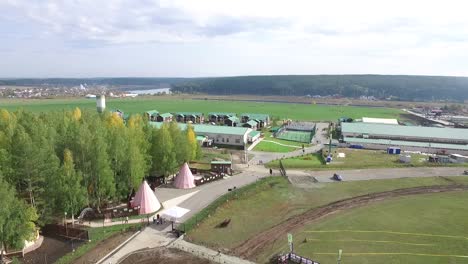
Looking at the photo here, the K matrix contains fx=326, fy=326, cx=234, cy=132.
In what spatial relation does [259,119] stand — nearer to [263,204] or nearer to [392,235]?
[263,204]

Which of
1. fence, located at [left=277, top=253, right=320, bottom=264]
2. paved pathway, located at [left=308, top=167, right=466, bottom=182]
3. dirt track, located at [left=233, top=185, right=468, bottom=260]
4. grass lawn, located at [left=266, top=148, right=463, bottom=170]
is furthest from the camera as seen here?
grass lawn, located at [left=266, top=148, right=463, bottom=170]

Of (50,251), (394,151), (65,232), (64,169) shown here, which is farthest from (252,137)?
(50,251)

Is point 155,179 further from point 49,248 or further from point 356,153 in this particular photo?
point 356,153

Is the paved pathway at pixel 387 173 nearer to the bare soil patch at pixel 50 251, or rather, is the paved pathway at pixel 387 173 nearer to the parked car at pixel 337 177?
the parked car at pixel 337 177

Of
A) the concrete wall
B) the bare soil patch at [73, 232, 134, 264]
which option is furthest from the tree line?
the concrete wall

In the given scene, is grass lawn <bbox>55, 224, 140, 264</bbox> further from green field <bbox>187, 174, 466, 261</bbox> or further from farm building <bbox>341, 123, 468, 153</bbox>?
farm building <bbox>341, 123, 468, 153</bbox>

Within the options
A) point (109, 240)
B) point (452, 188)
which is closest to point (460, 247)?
point (452, 188)
